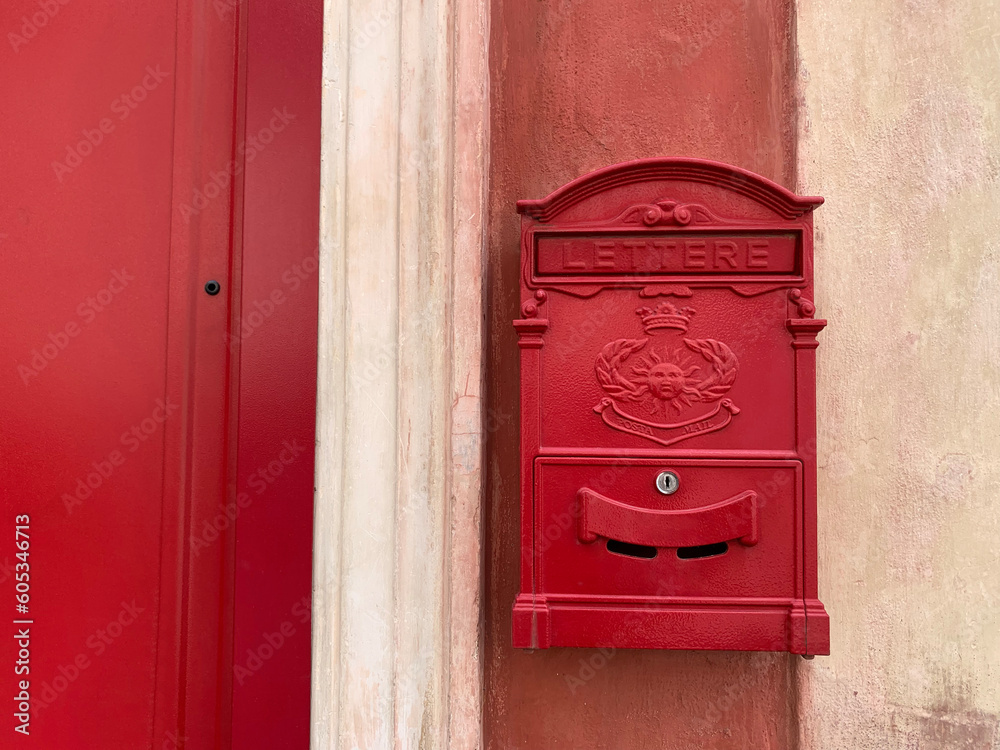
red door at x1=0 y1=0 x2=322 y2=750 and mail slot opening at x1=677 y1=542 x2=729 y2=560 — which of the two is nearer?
mail slot opening at x1=677 y1=542 x2=729 y2=560

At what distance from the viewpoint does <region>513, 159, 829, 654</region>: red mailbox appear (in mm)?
1276

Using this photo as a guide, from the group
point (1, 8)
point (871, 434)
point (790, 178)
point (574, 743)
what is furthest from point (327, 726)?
point (1, 8)

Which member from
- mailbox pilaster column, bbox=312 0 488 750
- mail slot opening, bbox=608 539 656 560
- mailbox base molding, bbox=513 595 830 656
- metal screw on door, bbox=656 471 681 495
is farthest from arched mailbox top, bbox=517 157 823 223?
mailbox base molding, bbox=513 595 830 656

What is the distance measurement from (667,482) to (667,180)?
2.01 feet

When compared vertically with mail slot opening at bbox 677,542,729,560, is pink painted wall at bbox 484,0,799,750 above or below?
above

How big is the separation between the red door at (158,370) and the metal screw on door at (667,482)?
0.80m

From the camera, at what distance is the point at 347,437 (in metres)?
1.41

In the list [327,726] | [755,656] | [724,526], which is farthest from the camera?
[755,656]

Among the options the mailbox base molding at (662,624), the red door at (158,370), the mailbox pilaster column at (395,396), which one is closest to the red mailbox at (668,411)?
the mailbox base molding at (662,624)

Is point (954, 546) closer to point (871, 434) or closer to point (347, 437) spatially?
point (871, 434)

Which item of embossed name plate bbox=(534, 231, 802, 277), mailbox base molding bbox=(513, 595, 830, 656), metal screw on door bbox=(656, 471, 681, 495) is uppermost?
embossed name plate bbox=(534, 231, 802, 277)

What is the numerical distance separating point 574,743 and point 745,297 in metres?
1.07

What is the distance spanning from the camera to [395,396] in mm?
1410

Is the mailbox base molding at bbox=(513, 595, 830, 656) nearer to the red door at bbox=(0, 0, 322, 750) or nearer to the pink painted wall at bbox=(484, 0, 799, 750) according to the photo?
the pink painted wall at bbox=(484, 0, 799, 750)
